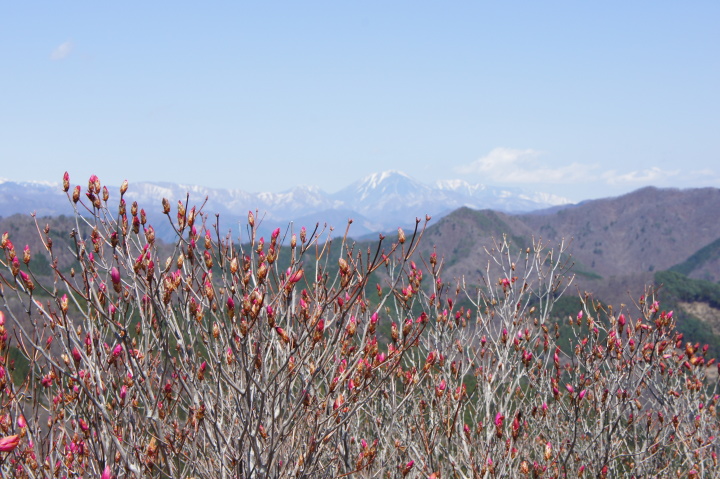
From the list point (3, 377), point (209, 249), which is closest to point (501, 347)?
point (209, 249)

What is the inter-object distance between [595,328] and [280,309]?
434cm

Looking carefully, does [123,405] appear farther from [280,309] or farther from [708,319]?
[708,319]

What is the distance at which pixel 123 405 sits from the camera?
13.2 feet

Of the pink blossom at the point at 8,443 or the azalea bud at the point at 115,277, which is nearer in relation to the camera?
the pink blossom at the point at 8,443

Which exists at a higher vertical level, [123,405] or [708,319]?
[123,405]

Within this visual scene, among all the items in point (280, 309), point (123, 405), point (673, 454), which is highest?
point (280, 309)

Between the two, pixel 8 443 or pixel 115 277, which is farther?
pixel 115 277

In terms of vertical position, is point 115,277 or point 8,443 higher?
point 115,277

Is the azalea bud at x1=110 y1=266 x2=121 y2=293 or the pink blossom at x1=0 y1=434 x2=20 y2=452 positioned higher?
the azalea bud at x1=110 y1=266 x2=121 y2=293

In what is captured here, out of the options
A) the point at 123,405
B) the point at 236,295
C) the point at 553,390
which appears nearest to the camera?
the point at 236,295

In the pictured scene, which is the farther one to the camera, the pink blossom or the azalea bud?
the azalea bud

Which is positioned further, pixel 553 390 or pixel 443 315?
pixel 443 315

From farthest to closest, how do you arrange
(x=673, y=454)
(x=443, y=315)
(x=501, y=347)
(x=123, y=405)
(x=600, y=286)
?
(x=600, y=286)
(x=673, y=454)
(x=501, y=347)
(x=443, y=315)
(x=123, y=405)

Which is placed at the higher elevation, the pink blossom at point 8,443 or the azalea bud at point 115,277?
the azalea bud at point 115,277
